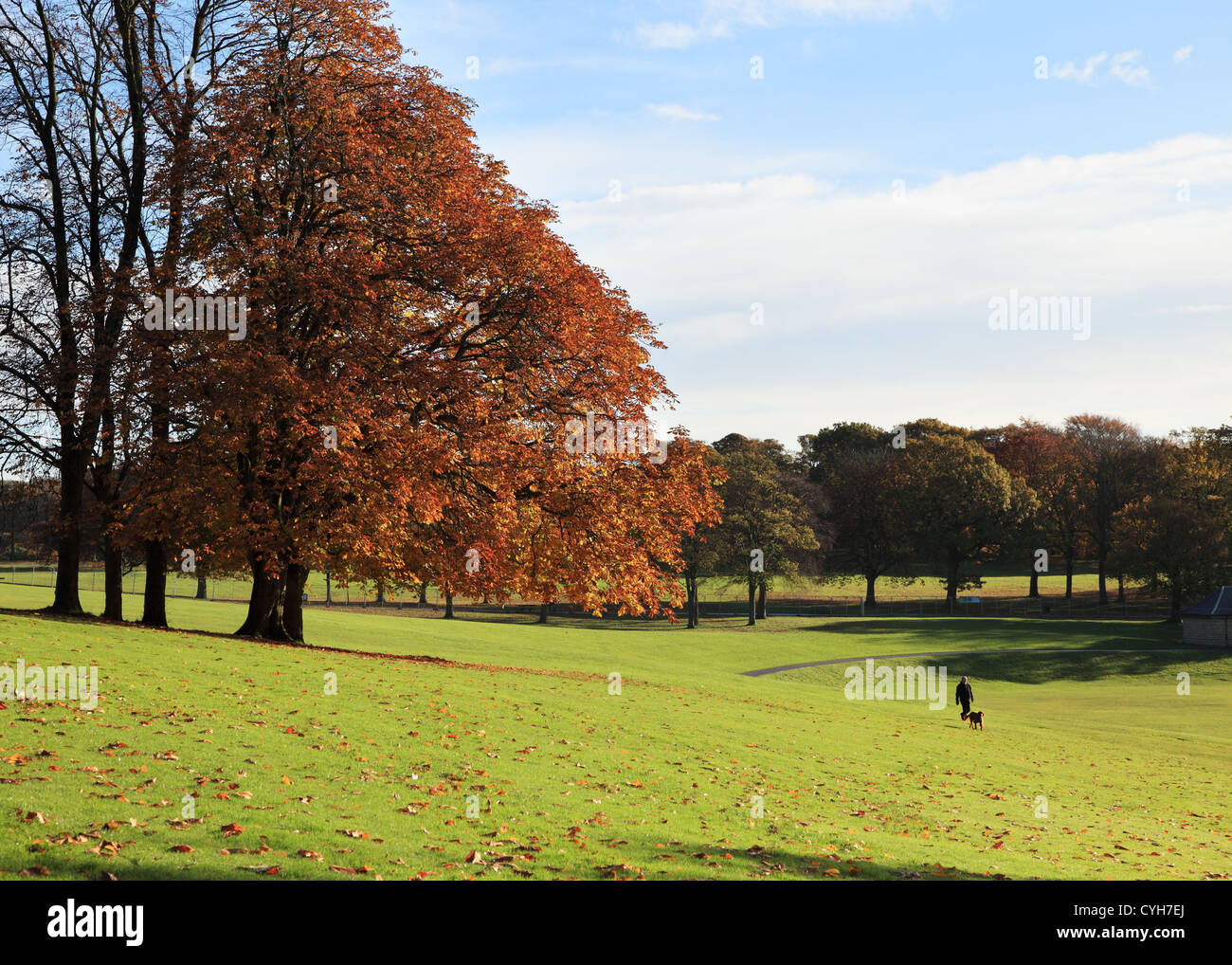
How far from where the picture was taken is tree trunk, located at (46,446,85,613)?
2717 centimetres

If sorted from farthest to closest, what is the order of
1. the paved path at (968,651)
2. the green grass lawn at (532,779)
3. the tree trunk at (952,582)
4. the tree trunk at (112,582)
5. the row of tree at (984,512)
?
the tree trunk at (952,582)
the row of tree at (984,512)
the paved path at (968,651)
the tree trunk at (112,582)
the green grass lawn at (532,779)

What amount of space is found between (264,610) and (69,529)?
5.76 m

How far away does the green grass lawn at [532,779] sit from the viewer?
9.76m

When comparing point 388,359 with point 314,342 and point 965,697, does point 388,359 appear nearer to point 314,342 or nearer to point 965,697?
point 314,342

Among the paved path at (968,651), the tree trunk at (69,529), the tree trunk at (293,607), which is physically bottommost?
the paved path at (968,651)

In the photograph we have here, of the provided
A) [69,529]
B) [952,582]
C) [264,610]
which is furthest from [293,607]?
[952,582]

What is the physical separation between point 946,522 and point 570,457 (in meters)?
67.4

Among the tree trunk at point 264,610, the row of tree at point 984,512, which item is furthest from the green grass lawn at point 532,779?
the row of tree at point 984,512

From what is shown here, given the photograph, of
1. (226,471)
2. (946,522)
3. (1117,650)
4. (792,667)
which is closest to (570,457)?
(226,471)

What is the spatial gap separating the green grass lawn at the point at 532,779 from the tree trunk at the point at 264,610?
2.63 meters

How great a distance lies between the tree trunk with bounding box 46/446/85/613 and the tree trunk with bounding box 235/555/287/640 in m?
4.66

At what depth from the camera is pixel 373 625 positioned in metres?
53.0

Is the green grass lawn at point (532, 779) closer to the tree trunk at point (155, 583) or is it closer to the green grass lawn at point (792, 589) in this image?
the tree trunk at point (155, 583)

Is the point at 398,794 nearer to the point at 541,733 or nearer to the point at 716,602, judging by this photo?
the point at 541,733
